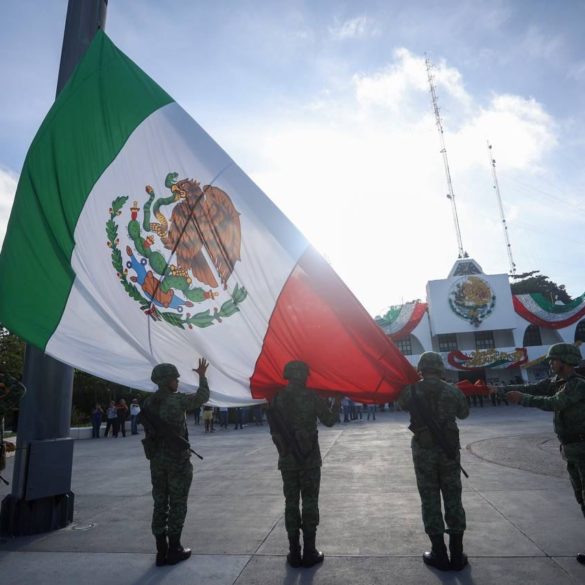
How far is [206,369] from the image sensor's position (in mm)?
4164

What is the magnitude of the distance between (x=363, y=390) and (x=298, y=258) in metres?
1.45

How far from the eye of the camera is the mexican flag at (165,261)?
402 centimetres

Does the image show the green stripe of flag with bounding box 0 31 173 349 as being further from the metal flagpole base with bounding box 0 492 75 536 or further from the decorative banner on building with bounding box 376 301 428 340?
the decorative banner on building with bounding box 376 301 428 340

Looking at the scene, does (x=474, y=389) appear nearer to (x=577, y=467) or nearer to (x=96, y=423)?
(x=577, y=467)

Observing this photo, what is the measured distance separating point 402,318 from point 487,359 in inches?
267

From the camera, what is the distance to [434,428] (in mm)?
3877

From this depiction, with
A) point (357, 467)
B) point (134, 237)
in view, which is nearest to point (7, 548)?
point (134, 237)

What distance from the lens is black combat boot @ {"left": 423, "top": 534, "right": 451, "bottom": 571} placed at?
3.64 m

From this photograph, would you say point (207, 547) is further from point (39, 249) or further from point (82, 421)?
point (82, 421)

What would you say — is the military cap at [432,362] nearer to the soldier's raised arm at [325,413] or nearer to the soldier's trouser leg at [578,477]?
the soldier's raised arm at [325,413]

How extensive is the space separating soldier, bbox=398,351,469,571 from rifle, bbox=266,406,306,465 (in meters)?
1.01

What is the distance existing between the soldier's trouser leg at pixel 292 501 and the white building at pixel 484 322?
99.5 feet

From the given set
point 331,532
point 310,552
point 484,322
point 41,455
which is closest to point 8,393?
point 41,455

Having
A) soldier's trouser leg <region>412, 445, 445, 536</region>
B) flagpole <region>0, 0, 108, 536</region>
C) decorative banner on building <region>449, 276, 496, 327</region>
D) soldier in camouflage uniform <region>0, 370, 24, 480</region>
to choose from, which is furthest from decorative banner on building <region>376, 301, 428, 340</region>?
soldier in camouflage uniform <region>0, 370, 24, 480</region>
